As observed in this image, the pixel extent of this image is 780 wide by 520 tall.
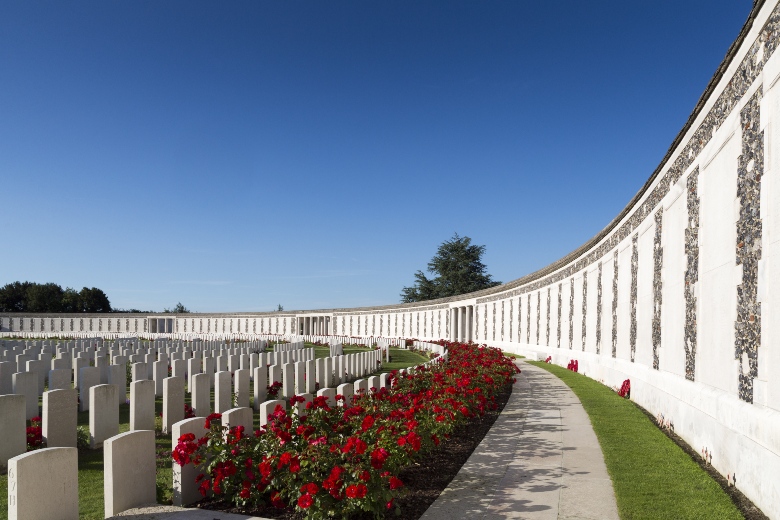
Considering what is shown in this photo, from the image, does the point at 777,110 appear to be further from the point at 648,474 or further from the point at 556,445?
the point at 556,445

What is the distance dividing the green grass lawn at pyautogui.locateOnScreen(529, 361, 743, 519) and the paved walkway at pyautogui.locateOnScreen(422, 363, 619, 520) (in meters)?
0.16

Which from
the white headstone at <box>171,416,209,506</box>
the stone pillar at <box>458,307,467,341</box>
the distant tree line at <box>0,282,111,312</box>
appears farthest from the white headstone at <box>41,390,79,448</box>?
the distant tree line at <box>0,282,111,312</box>

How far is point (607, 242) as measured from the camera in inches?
658

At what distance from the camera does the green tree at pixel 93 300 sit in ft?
285

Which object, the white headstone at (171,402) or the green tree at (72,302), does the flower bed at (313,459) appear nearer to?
the white headstone at (171,402)

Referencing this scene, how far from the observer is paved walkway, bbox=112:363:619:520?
5031 millimetres

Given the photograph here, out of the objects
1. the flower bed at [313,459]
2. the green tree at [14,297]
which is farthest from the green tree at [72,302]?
the flower bed at [313,459]

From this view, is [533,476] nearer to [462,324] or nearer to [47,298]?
[462,324]

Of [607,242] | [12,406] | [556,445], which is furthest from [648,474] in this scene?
[607,242]

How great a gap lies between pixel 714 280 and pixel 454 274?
69.0m

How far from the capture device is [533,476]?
627 centimetres

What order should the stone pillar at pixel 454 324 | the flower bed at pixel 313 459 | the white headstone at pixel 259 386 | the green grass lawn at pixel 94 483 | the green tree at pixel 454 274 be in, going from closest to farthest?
the flower bed at pixel 313 459
the green grass lawn at pixel 94 483
the white headstone at pixel 259 386
the stone pillar at pixel 454 324
the green tree at pixel 454 274

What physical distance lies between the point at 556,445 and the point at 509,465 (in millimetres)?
1381

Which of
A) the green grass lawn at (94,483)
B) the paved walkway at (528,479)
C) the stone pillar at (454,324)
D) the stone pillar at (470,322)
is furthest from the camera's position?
the stone pillar at (454,324)
